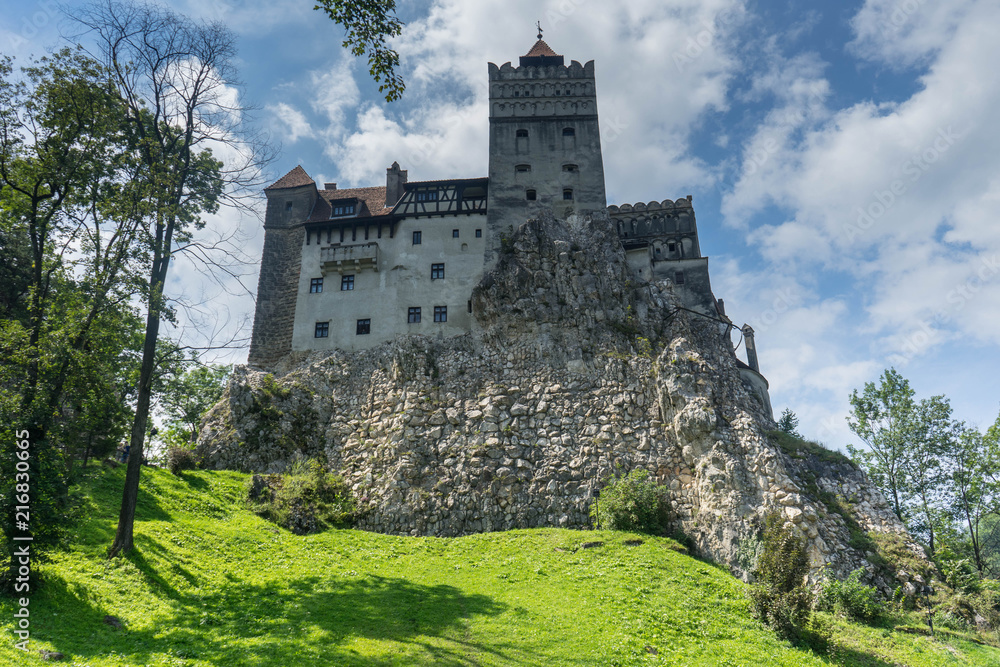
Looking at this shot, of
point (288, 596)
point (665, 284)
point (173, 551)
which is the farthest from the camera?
point (665, 284)

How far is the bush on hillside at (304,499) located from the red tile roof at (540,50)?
117 feet

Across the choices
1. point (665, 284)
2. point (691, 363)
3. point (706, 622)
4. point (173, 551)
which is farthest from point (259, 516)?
point (665, 284)

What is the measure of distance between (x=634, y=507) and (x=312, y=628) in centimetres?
1570

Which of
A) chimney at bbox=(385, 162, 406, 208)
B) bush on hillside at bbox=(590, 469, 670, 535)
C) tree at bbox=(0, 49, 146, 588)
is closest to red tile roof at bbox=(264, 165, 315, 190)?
chimney at bbox=(385, 162, 406, 208)

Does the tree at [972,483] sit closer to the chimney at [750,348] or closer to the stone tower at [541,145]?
the chimney at [750,348]

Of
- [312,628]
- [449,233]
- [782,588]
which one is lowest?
[312,628]

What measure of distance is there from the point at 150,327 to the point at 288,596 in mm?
10168

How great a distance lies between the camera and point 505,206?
4006 cm

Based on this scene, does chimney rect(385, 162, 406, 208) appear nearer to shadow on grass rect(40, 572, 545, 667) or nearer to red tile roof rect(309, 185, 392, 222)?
red tile roof rect(309, 185, 392, 222)

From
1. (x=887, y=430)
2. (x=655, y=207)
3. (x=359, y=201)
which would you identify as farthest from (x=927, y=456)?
(x=359, y=201)

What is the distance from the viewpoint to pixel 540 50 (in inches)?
1871

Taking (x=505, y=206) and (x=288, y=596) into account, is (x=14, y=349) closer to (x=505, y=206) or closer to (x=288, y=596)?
(x=288, y=596)

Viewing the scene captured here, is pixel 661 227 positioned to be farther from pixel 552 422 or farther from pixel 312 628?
pixel 312 628

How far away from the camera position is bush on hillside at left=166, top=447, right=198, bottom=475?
1099 inches
